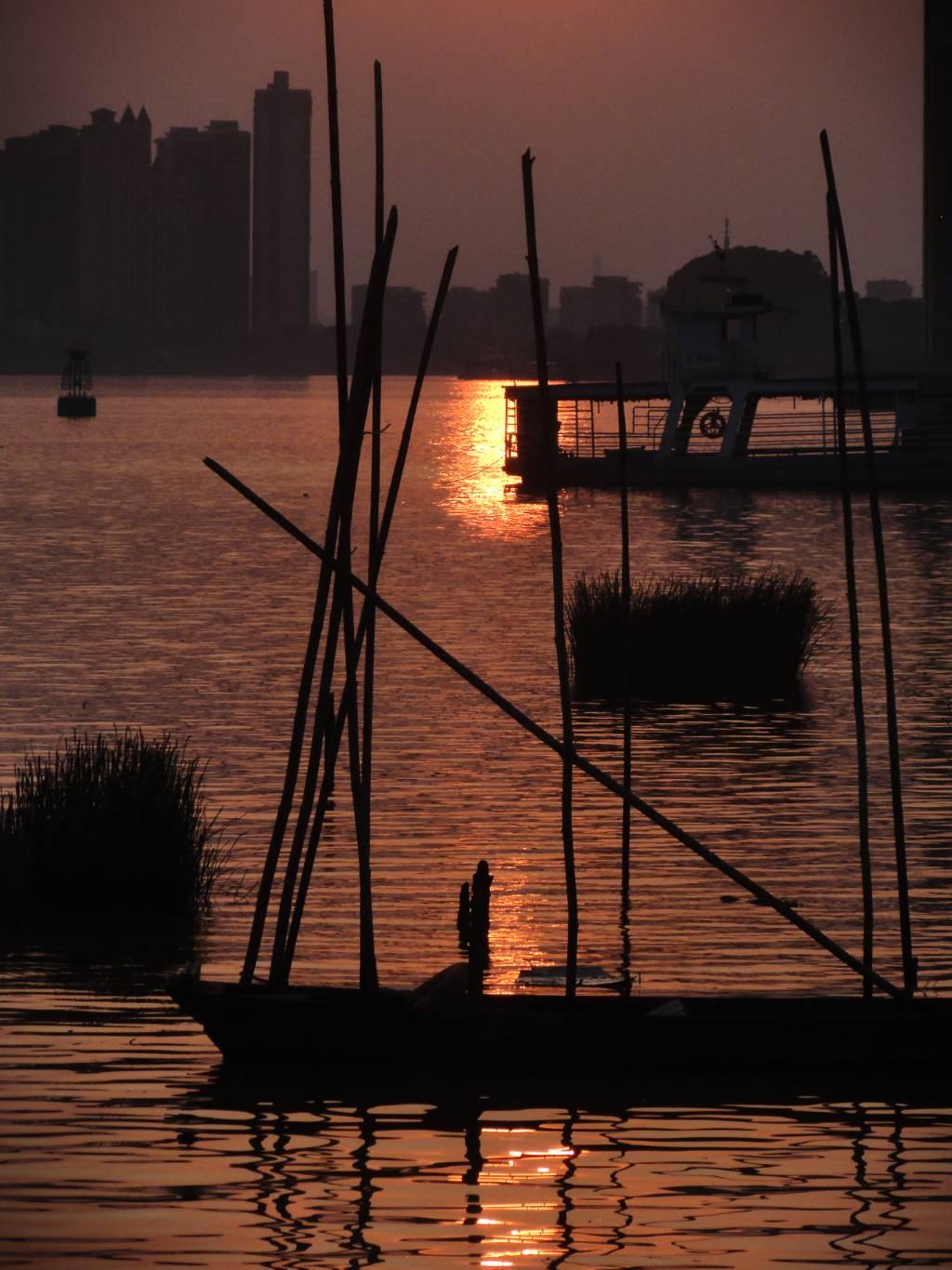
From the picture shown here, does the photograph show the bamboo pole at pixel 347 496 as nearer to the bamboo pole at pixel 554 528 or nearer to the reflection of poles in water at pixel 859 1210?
the bamboo pole at pixel 554 528

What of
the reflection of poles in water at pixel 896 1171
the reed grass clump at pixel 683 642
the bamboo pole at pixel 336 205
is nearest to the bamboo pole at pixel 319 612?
the bamboo pole at pixel 336 205

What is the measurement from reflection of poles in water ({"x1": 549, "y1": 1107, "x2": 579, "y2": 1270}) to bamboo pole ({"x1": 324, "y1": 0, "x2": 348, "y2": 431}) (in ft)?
11.9

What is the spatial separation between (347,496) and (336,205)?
1.99 metres

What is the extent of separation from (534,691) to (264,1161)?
51.8 feet

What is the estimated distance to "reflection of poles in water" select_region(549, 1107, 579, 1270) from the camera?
8.72 meters

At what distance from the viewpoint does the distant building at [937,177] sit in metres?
131

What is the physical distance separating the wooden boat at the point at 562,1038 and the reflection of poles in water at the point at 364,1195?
1.50ft

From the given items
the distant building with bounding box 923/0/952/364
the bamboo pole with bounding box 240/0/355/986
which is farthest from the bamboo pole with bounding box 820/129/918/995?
the distant building with bounding box 923/0/952/364

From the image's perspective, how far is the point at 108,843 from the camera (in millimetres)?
14289

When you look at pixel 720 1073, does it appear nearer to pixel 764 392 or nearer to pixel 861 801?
pixel 861 801

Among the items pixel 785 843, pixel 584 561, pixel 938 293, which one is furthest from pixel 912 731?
pixel 938 293

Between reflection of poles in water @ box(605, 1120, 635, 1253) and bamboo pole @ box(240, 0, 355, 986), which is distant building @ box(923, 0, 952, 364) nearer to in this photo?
bamboo pole @ box(240, 0, 355, 986)

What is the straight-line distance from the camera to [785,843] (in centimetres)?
1661

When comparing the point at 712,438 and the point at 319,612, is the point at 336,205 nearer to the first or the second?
the point at 319,612
